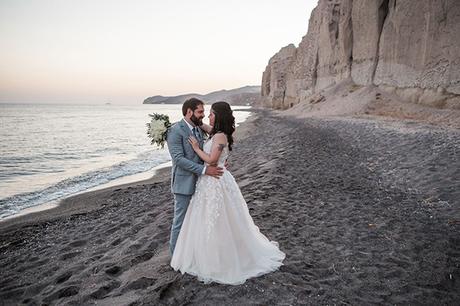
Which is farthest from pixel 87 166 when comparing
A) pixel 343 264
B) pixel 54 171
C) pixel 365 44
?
pixel 365 44

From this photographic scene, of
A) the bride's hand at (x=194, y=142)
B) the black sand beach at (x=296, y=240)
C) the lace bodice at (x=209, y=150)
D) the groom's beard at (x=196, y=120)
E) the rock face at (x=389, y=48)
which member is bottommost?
the black sand beach at (x=296, y=240)

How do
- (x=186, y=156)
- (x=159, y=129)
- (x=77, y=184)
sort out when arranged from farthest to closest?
(x=77, y=184), (x=159, y=129), (x=186, y=156)

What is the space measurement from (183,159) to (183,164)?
67 millimetres

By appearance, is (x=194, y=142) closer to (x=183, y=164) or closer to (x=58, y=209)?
(x=183, y=164)

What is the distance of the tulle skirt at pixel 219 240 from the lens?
4.14 metres

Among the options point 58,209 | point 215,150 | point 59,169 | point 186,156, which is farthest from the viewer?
point 59,169

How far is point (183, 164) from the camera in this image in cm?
424

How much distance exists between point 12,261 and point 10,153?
19667 mm

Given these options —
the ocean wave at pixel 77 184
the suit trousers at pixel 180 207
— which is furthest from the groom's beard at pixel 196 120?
the ocean wave at pixel 77 184

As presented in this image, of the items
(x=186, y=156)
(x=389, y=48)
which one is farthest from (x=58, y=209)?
(x=389, y=48)

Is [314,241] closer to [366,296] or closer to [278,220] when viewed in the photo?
[278,220]

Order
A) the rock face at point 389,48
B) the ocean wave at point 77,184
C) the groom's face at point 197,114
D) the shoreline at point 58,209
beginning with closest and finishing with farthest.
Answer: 1. the groom's face at point 197,114
2. the shoreline at point 58,209
3. the ocean wave at point 77,184
4. the rock face at point 389,48

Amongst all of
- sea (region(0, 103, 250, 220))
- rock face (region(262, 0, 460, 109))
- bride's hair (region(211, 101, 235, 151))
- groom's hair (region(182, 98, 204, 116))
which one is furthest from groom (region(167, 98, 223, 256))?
rock face (region(262, 0, 460, 109))

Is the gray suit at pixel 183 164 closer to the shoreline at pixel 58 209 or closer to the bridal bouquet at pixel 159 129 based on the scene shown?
the bridal bouquet at pixel 159 129
